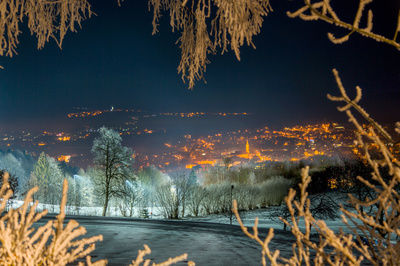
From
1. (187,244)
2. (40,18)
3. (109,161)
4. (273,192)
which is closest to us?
(40,18)

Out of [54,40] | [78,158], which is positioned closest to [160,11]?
[54,40]

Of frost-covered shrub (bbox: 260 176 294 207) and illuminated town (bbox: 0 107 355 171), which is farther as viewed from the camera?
illuminated town (bbox: 0 107 355 171)

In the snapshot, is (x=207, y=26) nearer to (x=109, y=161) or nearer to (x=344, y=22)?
(x=344, y=22)

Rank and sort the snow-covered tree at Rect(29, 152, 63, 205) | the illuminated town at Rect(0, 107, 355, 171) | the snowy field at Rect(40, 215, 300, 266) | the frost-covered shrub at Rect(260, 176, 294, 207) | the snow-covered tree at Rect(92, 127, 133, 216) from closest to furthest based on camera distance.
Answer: the snowy field at Rect(40, 215, 300, 266)
the snow-covered tree at Rect(92, 127, 133, 216)
the frost-covered shrub at Rect(260, 176, 294, 207)
the snow-covered tree at Rect(29, 152, 63, 205)
the illuminated town at Rect(0, 107, 355, 171)

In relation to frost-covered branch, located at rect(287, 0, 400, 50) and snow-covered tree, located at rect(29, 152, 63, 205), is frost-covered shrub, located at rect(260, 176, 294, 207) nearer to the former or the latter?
frost-covered branch, located at rect(287, 0, 400, 50)

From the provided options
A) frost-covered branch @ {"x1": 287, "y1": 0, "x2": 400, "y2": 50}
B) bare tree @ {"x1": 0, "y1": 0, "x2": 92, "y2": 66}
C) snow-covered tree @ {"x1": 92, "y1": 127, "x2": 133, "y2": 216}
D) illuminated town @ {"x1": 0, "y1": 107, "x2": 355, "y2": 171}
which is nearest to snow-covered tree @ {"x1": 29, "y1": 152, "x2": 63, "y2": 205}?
illuminated town @ {"x1": 0, "y1": 107, "x2": 355, "y2": 171}

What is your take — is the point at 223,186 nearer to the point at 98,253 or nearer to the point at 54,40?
the point at 98,253

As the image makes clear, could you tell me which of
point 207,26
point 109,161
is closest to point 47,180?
point 109,161

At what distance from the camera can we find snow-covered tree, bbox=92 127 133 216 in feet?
69.6

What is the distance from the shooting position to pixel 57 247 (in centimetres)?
133

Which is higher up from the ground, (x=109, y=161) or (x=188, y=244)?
(x=109, y=161)

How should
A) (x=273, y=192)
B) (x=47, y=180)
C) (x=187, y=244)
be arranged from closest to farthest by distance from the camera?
(x=187, y=244)
(x=273, y=192)
(x=47, y=180)

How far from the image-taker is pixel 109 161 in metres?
21.4

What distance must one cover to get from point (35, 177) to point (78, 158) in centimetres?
1627
